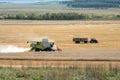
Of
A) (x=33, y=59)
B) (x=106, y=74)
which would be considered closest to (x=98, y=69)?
(x=106, y=74)

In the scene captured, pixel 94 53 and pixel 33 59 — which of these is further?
pixel 94 53

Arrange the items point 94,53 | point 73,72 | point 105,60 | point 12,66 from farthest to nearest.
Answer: point 94,53, point 105,60, point 12,66, point 73,72

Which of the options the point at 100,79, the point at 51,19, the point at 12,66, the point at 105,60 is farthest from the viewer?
the point at 51,19

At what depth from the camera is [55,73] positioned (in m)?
24.5

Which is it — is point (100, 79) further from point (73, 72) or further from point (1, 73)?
point (1, 73)

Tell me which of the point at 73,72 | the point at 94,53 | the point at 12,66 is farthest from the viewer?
the point at 94,53

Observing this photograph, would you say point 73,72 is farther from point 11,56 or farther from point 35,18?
point 35,18

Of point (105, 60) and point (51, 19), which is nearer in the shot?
point (105, 60)

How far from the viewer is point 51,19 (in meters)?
101

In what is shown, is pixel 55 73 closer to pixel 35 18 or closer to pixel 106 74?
pixel 106 74

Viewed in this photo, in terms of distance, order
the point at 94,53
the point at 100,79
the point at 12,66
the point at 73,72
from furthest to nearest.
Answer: the point at 94,53, the point at 12,66, the point at 73,72, the point at 100,79

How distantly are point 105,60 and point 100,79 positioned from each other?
337 inches

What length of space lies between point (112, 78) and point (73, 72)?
8.79 feet

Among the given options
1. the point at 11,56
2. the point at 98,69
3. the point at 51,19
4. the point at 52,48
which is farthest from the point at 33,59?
the point at 51,19
